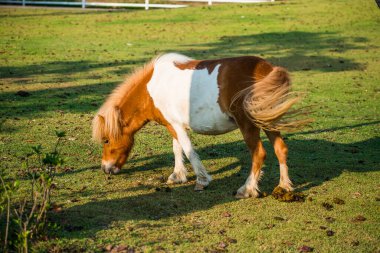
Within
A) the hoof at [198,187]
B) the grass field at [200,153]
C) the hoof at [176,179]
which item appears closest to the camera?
the grass field at [200,153]

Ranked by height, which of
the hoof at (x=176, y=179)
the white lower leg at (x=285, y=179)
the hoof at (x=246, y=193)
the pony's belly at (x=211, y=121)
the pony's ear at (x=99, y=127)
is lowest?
the hoof at (x=176, y=179)

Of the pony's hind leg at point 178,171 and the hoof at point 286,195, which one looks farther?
the pony's hind leg at point 178,171

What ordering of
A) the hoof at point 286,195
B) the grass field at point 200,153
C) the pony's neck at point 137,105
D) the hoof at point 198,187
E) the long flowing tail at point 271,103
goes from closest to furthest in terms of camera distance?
the grass field at point 200,153
the long flowing tail at point 271,103
the hoof at point 286,195
the hoof at point 198,187
the pony's neck at point 137,105

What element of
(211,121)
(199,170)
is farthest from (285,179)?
(211,121)

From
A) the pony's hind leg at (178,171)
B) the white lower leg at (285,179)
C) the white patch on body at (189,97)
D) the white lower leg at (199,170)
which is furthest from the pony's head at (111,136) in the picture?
the white lower leg at (285,179)

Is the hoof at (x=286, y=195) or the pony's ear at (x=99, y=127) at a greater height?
the pony's ear at (x=99, y=127)

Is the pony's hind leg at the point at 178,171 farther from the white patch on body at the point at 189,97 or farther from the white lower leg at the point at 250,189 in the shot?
the white lower leg at the point at 250,189

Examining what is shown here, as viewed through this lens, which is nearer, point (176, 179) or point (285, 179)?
point (285, 179)

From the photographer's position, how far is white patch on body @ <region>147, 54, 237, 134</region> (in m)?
7.71

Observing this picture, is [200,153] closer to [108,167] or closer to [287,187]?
[108,167]

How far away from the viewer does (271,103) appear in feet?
23.7

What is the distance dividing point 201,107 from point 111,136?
147 cm

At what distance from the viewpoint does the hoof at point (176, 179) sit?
8242 mm

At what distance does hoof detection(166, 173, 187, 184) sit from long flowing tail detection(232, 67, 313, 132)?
1574mm
